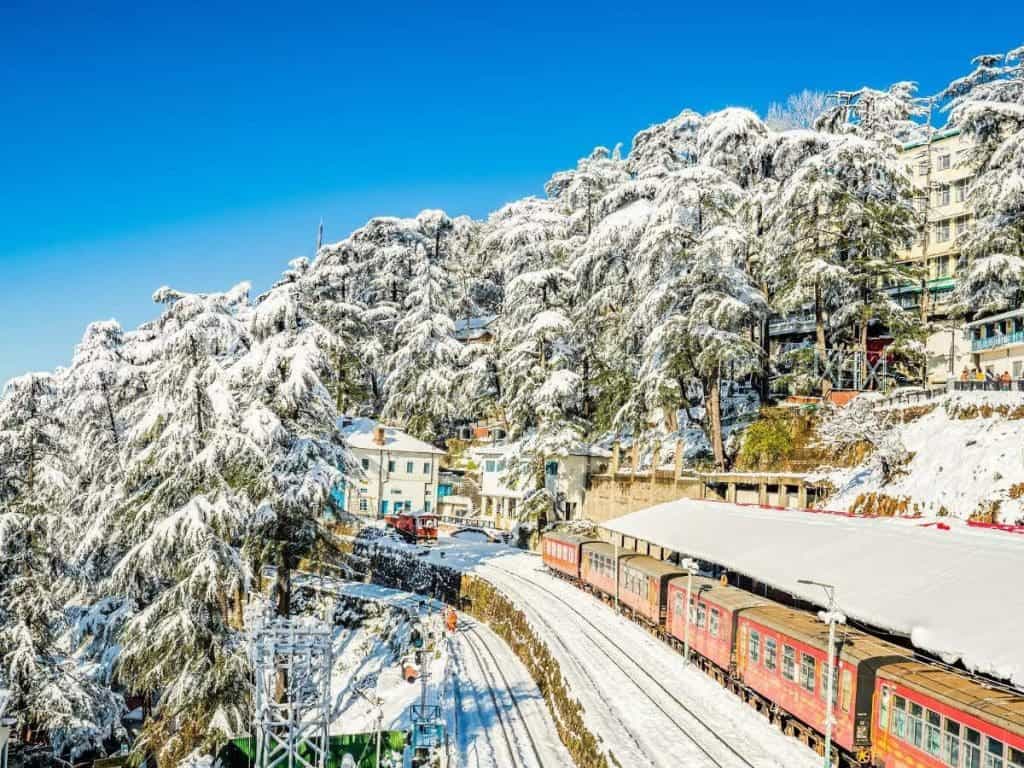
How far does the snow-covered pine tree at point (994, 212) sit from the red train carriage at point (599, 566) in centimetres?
2312

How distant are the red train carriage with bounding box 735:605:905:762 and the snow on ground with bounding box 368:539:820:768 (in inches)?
34.8

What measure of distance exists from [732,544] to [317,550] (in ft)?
46.6

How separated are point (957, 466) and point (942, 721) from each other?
16.0m

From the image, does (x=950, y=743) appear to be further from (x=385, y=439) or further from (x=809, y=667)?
(x=385, y=439)

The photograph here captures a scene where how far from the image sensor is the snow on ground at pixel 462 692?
2209 cm

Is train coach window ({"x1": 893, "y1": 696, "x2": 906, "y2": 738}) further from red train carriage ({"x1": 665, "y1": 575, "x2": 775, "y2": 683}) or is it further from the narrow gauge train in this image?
red train carriage ({"x1": 665, "y1": 575, "x2": 775, "y2": 683})

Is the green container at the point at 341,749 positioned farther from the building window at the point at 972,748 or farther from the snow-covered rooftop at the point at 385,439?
the snow-covered rooftop at the point at 385,439

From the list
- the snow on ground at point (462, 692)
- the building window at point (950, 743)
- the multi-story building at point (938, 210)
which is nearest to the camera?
the building window at point (950, 743)

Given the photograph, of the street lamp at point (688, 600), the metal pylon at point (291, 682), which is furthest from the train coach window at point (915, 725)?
the metal pylon at point (291, 682)

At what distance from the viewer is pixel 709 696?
76.3 ft

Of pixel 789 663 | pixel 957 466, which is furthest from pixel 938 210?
pixel 789 663

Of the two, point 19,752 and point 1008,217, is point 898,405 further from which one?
point 19,752

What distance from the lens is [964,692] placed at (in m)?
14.7

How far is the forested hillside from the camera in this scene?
24.5 m
